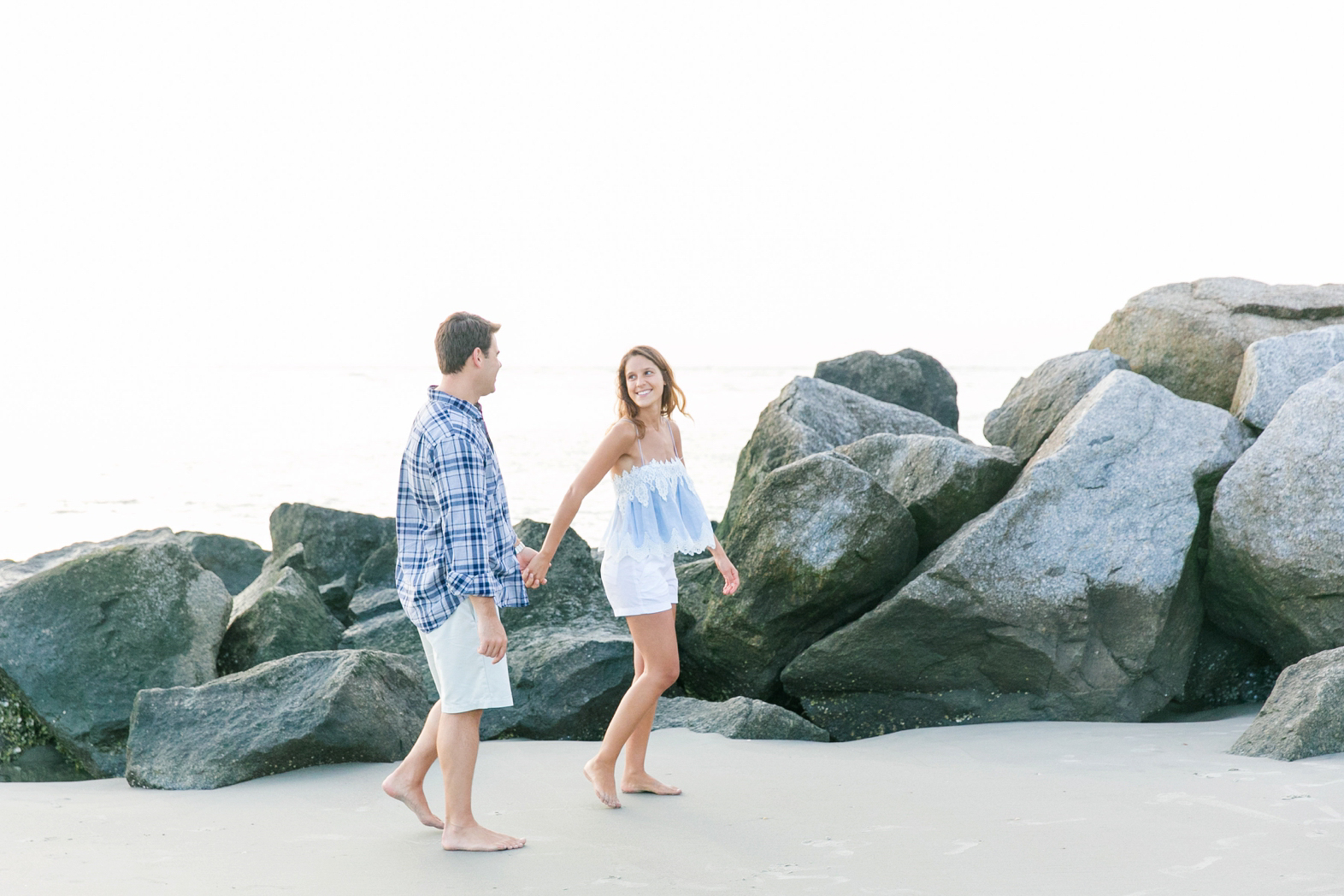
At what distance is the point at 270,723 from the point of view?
184 inches

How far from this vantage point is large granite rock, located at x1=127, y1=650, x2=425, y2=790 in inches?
180

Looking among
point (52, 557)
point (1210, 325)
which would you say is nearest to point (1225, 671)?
point (1210, 325)

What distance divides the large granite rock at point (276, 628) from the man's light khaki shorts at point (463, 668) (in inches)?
108

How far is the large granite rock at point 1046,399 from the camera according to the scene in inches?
281

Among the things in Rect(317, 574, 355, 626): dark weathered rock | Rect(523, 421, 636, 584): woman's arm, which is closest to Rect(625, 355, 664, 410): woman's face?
Rect(523, 421, 636, 584): woman's arm

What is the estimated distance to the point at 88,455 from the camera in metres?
23.5

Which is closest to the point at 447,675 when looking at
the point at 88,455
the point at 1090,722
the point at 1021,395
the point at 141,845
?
the point at 141,845

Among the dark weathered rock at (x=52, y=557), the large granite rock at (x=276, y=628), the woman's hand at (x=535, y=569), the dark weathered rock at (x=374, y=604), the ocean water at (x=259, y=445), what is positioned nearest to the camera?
the woman's hand at (x=535, y=569)

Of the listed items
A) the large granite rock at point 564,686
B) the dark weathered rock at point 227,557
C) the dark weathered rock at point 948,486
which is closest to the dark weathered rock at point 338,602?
the dark weathered rock at point 227,557

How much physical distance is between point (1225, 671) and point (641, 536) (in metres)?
3.69

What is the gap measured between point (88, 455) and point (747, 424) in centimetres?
→ 1662

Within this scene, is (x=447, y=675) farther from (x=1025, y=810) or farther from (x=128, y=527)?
(x=128, y=527)

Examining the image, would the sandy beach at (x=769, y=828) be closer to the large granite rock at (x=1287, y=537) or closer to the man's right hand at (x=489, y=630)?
the man's right hand at (x=489, y=630)

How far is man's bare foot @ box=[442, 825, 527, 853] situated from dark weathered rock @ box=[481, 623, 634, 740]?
1.71 metres
